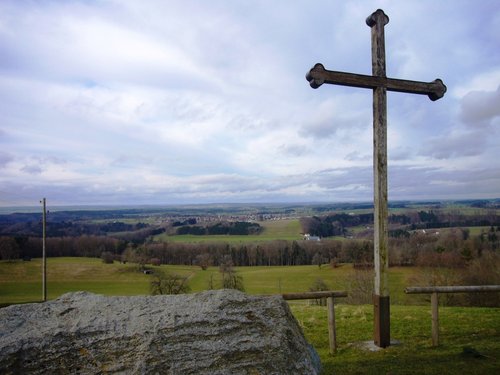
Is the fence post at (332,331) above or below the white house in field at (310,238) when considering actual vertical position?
above

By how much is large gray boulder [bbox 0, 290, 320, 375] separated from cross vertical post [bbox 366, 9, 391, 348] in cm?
292

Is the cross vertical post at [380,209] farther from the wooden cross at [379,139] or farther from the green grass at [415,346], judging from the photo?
the green grass at [415,346]

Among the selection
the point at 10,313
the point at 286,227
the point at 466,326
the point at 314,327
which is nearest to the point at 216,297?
the point at 10,313

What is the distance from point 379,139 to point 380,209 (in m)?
1.32

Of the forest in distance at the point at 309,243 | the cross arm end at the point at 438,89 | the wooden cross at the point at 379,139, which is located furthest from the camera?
the forest in distance at the point at 309,243

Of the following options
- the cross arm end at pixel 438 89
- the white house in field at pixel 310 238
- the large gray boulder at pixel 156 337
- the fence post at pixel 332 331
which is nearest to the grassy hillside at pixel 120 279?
the white house in field at pixel 310 238

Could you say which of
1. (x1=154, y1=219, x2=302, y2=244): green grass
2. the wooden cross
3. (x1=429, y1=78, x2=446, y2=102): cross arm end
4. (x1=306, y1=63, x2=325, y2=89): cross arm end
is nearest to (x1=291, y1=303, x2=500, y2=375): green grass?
the wooden cross

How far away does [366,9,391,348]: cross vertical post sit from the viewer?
695 cm

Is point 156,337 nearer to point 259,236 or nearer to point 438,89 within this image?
point 438,89

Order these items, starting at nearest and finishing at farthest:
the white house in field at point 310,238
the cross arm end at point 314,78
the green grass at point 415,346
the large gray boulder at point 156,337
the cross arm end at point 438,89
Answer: the large gray boulder at point 156,337 < the green grass at point 415,346 < the cross arm end at point 314,78 < the cross arm end at point 438,89 < the white house in field at point 310,238

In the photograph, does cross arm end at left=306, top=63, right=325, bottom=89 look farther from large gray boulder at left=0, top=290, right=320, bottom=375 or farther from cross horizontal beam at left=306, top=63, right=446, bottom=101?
large gray boulder at left=0, top=290, right=320, bottom=375

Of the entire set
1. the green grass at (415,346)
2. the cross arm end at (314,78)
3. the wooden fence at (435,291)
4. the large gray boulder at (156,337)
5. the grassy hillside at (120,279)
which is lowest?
the grassy hillside at (120,279)

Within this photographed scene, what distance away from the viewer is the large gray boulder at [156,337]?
145 inches

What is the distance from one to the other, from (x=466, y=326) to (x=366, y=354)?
3.59 m
